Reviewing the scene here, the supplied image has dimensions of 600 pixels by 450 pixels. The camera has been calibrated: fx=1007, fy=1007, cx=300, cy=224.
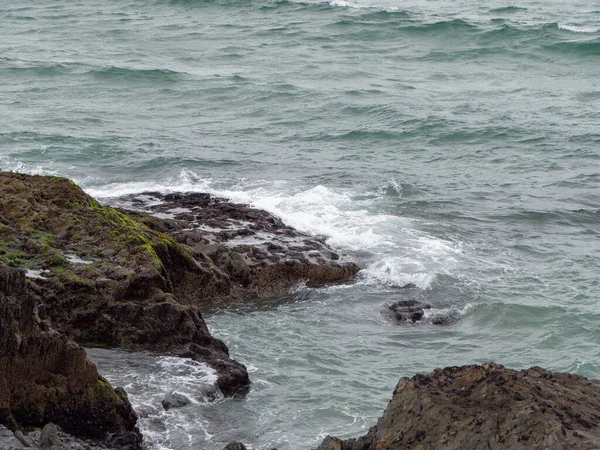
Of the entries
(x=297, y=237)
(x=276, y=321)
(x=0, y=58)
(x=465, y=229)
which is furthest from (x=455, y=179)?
(x=0, y=58)

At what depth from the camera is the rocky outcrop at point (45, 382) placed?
34.1 ft

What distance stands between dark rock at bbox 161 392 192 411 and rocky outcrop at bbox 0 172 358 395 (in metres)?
0.69

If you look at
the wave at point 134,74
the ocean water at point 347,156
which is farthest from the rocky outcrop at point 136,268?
the wave at point 134,74

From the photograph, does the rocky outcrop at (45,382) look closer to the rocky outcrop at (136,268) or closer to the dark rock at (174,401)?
the rocky outcrop at (136,268)

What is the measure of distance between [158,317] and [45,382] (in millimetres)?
3206

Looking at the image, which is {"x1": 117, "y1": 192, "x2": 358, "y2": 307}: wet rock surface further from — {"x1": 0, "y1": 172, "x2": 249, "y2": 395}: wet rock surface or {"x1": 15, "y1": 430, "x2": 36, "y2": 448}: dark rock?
{"x1": 15, "y1": 430, "x2": 36, "y2": 448}: dark rock

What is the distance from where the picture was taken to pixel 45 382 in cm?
1070

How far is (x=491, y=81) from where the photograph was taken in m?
38.0

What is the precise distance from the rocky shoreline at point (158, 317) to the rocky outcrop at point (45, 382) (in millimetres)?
13

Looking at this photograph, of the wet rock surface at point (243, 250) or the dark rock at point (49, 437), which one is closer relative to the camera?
the dark rock at point (49, 437)

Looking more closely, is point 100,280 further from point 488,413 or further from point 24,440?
point 488,413

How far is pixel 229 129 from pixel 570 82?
13.8 metres

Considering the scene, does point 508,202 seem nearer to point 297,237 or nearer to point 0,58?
point 297,237

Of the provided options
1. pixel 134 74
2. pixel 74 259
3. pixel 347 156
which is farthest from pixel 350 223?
pixel 134 74
